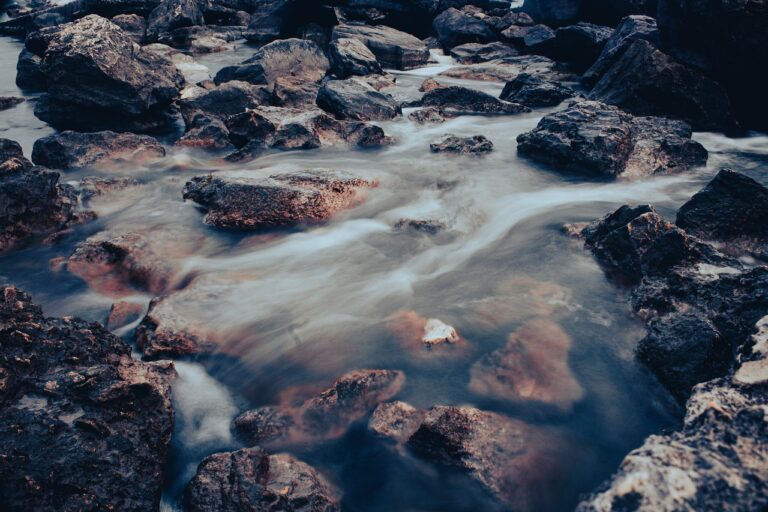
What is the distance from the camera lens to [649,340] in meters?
3.33

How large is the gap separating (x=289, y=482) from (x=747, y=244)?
431 centimetres

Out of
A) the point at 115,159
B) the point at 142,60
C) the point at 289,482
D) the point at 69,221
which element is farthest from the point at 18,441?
the point at 142,60

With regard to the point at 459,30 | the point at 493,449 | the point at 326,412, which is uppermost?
the point at 459,30

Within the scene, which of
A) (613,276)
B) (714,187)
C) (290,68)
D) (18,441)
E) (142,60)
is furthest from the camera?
(290,68)

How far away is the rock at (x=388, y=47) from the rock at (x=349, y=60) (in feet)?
5.39

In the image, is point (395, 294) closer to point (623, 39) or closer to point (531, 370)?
point (531, 370)

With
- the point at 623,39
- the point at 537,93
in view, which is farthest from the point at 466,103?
the point at 623,39

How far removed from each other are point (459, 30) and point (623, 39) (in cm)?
654

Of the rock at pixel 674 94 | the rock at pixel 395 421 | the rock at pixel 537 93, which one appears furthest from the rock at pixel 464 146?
the rock at pixel 395 421

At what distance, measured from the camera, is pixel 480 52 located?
1557 cm

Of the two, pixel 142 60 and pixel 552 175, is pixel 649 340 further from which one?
pixel 142 60

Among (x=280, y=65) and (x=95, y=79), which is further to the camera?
(x=280, y=65)

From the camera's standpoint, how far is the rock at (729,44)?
7.41 m

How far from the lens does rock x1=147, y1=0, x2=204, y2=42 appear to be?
1692cm
